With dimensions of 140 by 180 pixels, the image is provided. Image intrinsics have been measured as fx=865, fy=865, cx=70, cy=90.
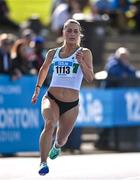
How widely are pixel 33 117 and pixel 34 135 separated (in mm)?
Result: 341

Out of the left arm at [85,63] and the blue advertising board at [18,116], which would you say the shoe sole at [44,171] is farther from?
the blue advertising board at [18,116]

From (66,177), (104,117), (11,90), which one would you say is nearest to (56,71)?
(66,177)

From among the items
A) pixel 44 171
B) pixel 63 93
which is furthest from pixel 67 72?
pixel 44 171

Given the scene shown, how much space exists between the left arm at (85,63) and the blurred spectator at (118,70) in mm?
5837

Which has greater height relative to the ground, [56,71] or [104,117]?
[56,71]

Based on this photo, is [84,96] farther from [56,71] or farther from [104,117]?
[56,71]

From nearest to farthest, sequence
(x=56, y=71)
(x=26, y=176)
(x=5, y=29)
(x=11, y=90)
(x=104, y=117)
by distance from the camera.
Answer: (x=56, y=71)
(x=26, y=176)
(x=11, y=90)
(x=104, y=117)
(x=5, y=29)

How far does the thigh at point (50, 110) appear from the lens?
36.4ft

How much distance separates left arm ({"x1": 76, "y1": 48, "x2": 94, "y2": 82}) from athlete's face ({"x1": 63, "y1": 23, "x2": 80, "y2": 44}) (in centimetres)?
17

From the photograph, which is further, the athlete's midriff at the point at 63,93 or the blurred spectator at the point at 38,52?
the blurred spectator at the point at 38,52

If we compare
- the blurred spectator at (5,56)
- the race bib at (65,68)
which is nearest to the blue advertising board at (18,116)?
the blurred spectator at (5,56)

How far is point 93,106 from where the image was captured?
1700 centimetres

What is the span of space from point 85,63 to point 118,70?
6.27 metres

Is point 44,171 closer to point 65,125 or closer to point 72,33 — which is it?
point 65,125
